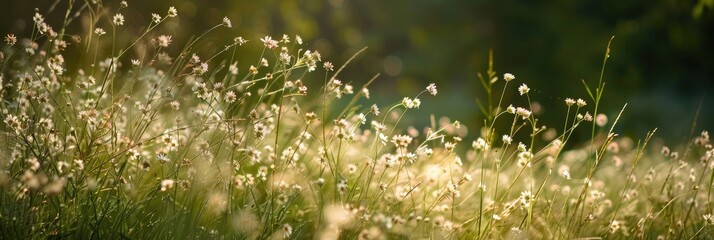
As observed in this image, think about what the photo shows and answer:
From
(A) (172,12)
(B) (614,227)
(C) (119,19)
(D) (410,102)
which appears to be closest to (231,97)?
Result: (A) (172,12)

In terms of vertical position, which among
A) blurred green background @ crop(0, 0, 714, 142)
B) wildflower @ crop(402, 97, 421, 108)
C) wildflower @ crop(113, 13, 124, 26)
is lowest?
wildflower @ crop(402, 97, 421, 108)

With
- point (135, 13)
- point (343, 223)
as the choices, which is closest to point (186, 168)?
point (343, 223)

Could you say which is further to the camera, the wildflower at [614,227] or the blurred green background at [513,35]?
the blurred green background at [513,35]

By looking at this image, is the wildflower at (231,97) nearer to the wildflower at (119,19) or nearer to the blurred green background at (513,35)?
the wildflower at (119,19)

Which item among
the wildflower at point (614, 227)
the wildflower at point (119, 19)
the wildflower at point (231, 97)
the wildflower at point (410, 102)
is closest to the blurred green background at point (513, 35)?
the wildflower at point (614, 227)

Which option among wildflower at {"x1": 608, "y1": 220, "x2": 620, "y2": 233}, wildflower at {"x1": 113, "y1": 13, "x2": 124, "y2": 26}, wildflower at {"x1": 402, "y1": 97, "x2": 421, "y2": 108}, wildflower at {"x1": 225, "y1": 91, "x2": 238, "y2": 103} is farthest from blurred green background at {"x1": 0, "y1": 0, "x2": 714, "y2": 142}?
wildflower at {"x1": 402, "y1": 97, "x2": 421, "y2": 108}

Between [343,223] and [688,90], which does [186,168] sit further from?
[688,90]

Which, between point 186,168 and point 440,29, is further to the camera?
point 440,29

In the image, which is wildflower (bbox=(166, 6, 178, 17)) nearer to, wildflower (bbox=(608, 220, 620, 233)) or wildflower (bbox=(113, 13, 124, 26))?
wildflower (bbox=(113, 13, 124, 26))
